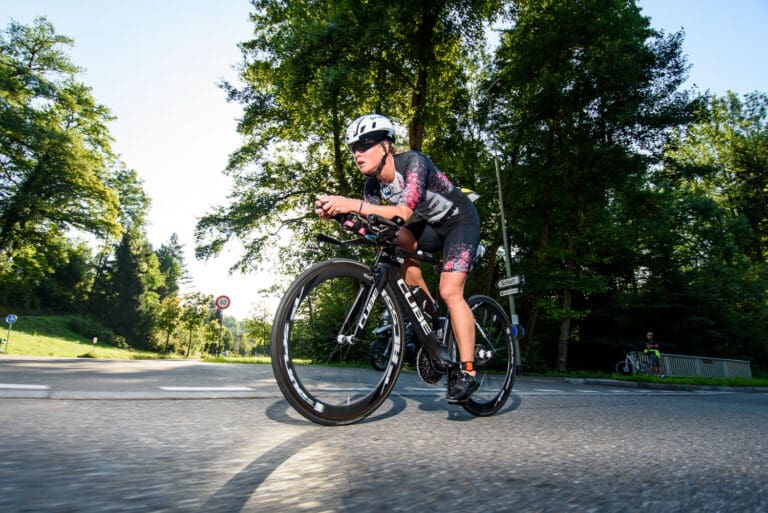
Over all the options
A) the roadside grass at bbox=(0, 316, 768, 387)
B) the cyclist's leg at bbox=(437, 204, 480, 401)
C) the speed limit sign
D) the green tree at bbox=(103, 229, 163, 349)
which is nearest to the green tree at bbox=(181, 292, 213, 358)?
the roadside grass at bbox=(0, 316, 768, 387)

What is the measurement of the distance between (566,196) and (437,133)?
6.21 metres

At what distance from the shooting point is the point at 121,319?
58438mm

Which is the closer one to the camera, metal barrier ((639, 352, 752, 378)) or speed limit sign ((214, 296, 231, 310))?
metal barrier ((639, 352, 752, 378))

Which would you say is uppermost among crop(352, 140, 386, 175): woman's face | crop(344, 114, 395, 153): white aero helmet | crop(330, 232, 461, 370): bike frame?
crop(344, 114, 395, 153): white aero helmet

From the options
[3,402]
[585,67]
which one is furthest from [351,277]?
[585,67]

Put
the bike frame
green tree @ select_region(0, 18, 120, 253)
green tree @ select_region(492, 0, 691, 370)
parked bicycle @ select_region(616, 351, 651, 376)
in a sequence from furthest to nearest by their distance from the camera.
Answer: green tree @ select_region(0, 18, 120, 253) → parked bicycle @ select_region(616, 351, 651, 376) → green tree @ select_region(492, 0, 691, 370) → the bike frame

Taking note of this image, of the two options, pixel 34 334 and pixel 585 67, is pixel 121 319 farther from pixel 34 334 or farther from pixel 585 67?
pixel 585 67

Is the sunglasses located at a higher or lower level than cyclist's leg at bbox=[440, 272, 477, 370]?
higher

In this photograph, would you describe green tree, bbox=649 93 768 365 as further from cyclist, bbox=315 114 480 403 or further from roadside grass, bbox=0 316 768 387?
cyclist, bbox=315 114 480 403

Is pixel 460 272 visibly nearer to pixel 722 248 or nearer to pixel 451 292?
pixel 451 292

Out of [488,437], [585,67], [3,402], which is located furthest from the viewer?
[585,67]

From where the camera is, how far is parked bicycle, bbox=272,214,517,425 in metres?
2.27

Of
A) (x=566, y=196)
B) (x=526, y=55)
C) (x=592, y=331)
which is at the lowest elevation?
(x=592, y=331)

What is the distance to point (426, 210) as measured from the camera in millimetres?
3113
